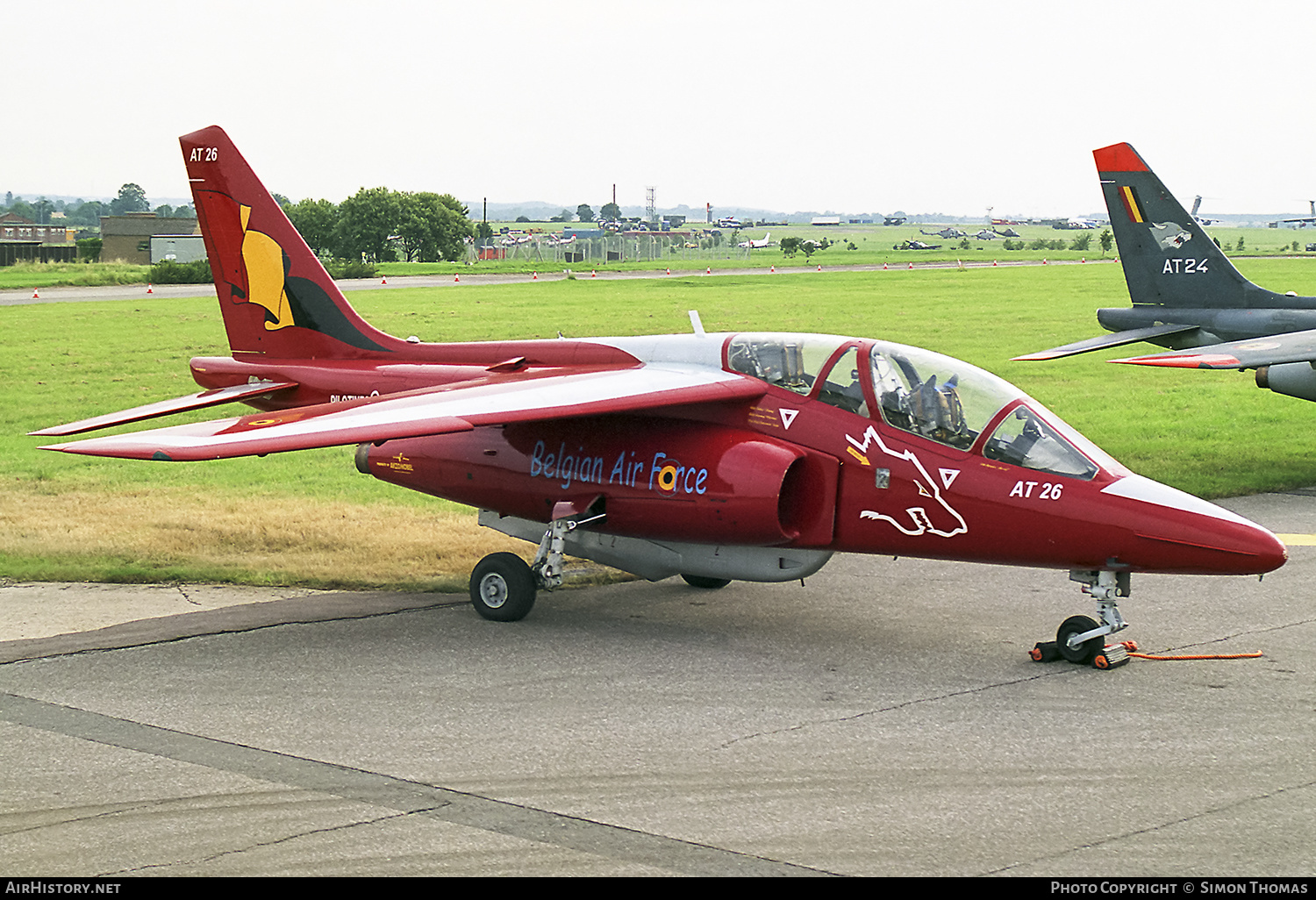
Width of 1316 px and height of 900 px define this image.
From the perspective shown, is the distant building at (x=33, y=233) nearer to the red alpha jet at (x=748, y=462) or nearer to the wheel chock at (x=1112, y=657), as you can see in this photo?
the red alpha jet at (x=748, y=462)

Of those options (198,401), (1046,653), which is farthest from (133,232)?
(1046,653)

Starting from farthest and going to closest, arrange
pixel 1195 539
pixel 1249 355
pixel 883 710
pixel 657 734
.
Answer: pixel 1249 355 → pixel 1195 539 → pixel 883 710 → pixel 657 734

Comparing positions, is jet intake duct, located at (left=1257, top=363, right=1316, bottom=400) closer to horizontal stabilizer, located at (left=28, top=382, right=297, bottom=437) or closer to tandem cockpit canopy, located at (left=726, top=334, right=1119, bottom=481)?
tandem cockpit canopy, located at (left=726, top=334, right=1119, bottom=481)

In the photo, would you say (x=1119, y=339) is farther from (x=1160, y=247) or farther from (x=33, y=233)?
(x=33, y=233)

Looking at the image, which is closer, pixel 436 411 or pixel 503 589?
pixel 436 411

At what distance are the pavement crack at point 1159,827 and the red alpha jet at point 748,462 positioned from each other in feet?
7.20

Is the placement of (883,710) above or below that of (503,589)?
below

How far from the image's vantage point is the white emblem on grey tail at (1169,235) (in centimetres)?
2072

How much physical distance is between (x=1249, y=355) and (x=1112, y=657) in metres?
8.28

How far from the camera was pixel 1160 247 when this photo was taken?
20.9 metres

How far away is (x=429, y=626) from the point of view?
11.2 meters

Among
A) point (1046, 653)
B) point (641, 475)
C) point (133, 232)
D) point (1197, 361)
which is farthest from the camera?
point (133, 232)

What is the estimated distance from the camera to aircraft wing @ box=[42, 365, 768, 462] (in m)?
9.62

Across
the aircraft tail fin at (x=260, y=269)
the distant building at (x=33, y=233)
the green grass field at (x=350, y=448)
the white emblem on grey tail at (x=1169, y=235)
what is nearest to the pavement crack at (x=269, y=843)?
the green grass field at (x=350, y=448)
